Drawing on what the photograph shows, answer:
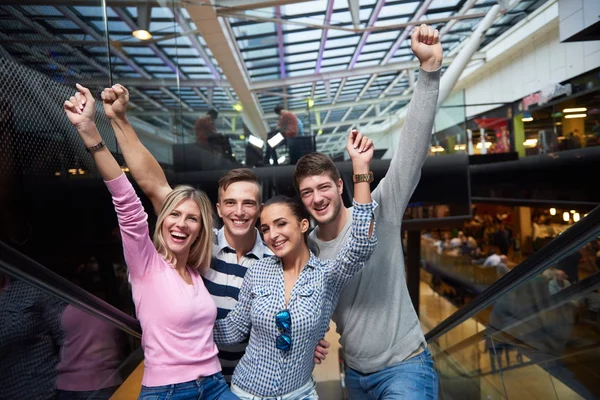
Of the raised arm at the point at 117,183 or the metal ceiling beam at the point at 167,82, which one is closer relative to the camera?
the raised arm at the point at 117,183

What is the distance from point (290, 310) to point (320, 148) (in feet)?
16.0

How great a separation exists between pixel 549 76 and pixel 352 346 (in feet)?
37.5

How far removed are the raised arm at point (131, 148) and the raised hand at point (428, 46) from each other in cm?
119

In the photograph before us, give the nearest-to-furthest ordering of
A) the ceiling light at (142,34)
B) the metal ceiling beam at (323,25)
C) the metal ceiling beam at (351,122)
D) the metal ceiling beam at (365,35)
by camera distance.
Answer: the ceiling light at (142,34), the metal ceiling beam at (351,122), the metal ceiling beam at (323,25), the metal ceiling beam at (365,35)

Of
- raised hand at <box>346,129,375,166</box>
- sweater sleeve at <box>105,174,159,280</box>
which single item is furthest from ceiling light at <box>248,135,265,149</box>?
sweater sleeve at <box>105,174,159,280</box>

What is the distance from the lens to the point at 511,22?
11.4 meters

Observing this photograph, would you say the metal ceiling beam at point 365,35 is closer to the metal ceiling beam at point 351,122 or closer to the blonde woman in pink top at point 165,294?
the metal ceiling beam at point 351,122

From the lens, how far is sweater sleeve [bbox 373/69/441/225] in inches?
68.2

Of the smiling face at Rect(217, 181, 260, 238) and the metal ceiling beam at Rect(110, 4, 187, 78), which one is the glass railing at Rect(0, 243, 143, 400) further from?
the metal ceiling beam at Rect(110, 4, 187, 78)

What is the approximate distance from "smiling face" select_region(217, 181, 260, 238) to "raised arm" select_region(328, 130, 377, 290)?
0.46m

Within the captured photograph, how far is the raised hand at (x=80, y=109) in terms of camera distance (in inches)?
55.2

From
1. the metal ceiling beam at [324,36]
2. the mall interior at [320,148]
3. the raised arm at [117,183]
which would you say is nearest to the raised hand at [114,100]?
the raised arm at [117,183]

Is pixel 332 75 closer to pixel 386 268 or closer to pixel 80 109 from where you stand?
pixel 386 268

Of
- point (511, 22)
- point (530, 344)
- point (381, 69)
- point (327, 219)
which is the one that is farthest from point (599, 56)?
point (327, 219)
